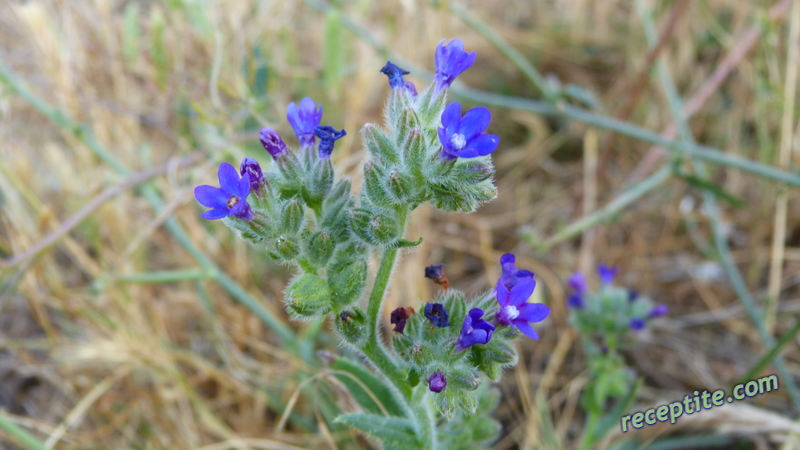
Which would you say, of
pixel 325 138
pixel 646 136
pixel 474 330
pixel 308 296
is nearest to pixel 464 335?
pixel 474 330

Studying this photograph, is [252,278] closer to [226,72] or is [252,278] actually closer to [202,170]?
[202,170]

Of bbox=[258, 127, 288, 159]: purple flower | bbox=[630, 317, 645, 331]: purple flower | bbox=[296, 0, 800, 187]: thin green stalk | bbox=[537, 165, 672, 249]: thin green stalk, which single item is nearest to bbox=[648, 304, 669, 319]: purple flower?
bbox=[630, 317, 645, 331]: purple flower

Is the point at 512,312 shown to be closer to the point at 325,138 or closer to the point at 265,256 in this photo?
the point at 325,138

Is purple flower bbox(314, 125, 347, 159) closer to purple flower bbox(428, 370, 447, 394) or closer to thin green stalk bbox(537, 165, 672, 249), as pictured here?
purple flower bbox(428, 370, 447, 394)

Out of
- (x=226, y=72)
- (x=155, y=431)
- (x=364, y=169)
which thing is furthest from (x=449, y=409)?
(x=226, y=72)

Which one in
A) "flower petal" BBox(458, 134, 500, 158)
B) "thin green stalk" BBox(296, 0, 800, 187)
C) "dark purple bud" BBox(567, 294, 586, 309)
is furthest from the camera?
"thin green stalk" BBox(296, 0, 800, 187)

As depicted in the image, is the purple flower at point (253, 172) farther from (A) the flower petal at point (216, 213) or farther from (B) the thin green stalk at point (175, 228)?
(B) the thin green stalk at point (175, 228)
